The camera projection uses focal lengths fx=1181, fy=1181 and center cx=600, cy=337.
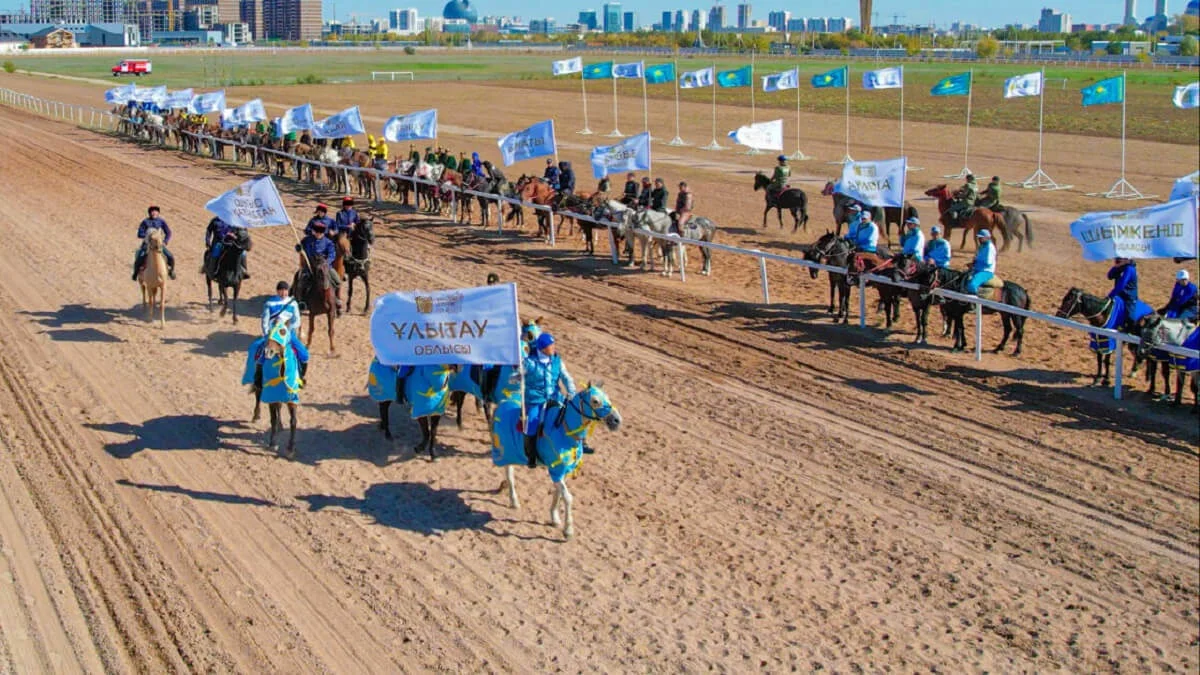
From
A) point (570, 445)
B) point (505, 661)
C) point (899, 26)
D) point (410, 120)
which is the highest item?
point (899, 26)

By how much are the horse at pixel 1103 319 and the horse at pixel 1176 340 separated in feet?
1.52

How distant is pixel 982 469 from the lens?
38.9ft

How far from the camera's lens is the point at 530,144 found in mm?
24266

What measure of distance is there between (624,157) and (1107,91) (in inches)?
526

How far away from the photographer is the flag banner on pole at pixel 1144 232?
43.5 feet

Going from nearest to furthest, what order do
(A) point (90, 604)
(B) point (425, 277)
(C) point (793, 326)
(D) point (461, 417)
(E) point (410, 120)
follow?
(A) point (90, 604)
(D) point (461, 417)
(C) point (793, 326)
(B) point (425, 277)
(E) point (410, 120)

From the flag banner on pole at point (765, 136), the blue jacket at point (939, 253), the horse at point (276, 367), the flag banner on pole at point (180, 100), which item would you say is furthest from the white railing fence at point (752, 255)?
the horse at point (276, 367)

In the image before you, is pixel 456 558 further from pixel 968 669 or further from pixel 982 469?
pixel 982 469

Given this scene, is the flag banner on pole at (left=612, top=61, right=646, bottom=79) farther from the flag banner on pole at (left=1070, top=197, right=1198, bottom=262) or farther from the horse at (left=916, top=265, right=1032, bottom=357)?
the flag banner on pole at (left=1070, top=197, right=1198, bottom=262)

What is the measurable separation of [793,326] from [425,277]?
23.3 feet

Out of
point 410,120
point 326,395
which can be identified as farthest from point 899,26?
point 326,395

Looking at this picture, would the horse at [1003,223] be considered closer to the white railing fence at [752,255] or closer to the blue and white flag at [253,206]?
the white railing fence at [752,255]

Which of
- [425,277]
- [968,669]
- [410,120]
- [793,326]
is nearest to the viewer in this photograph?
[968,669]

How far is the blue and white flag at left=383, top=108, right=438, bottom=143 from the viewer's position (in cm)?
2861
